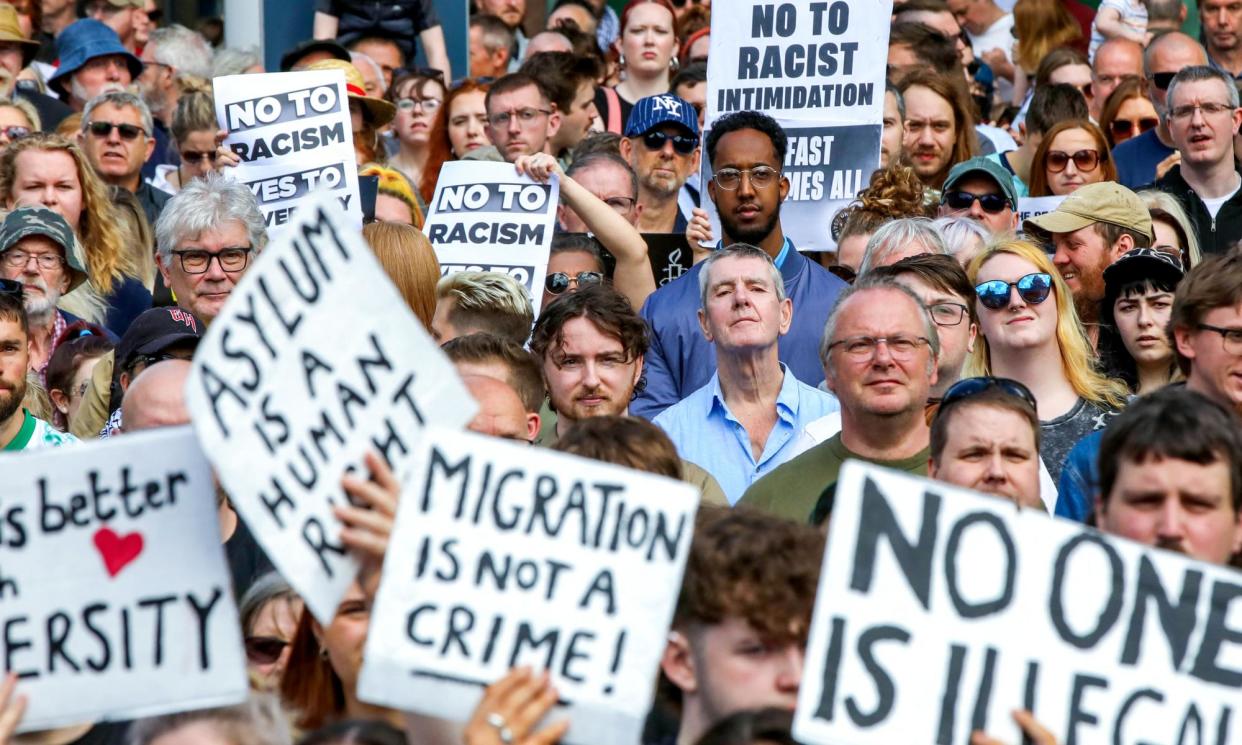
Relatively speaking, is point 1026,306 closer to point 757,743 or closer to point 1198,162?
point 1198,162

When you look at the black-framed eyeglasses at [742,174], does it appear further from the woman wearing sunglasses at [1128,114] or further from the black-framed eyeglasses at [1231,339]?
the woman wearing sunglasses at [1128,114]

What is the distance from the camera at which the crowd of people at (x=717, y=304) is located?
4.64 m

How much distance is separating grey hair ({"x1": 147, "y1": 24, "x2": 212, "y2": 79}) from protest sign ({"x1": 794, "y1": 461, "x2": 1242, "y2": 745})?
9.70 m

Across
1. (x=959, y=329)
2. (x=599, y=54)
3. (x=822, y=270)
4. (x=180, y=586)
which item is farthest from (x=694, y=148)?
(x=180, y=586)

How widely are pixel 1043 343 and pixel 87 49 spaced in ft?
24.5

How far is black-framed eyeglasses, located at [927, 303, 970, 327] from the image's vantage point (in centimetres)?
721

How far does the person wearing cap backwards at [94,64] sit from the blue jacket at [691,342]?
18.4ft

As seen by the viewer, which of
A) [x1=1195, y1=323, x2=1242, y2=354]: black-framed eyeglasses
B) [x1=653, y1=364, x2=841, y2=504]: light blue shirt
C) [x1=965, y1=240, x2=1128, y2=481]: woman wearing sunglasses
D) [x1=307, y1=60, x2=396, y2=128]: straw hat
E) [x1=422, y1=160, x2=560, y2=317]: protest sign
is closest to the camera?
[x1=1195, y1=323, x2=1242, y2=354]: black-framed eyeglasses

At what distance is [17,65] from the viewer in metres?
12.6

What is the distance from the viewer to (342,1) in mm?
13797

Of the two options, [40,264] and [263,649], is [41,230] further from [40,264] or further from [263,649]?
[263,649]

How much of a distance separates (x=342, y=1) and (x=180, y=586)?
32.2ft

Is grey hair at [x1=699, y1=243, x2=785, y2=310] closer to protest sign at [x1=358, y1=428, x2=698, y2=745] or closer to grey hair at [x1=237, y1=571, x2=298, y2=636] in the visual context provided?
grey hair at [x1=237, y1=571, x2=298, y2=636]

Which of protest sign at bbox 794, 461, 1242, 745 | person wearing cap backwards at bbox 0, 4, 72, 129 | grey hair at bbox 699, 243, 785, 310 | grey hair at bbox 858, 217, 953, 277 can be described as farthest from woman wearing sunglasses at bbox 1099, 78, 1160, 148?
protest sign at bbox 794, 461, 1242, 745
